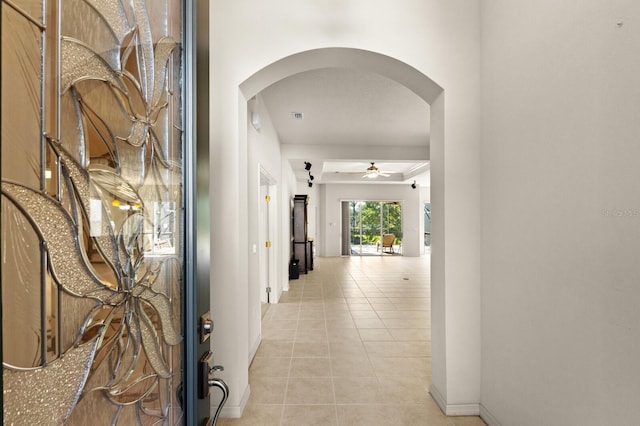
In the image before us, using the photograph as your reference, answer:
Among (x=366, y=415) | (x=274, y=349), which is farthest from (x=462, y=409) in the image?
(x=274, y=349)

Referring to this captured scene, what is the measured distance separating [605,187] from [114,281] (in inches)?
68.5

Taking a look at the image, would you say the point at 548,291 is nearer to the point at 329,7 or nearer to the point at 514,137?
the point at 514,137

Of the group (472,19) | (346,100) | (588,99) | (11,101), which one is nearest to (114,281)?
(11,101)

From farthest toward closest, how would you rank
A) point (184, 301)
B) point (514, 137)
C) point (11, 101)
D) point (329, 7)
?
point (329, 7) → point (514, 137) → point (184, 301) → point (11, 101)

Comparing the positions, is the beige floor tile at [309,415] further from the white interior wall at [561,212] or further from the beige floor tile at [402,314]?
the beige floor tile at [402,314]

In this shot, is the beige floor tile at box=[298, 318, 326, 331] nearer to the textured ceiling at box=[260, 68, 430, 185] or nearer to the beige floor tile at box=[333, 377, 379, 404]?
the beige floor tile at box=[333, 377, 379, 404]

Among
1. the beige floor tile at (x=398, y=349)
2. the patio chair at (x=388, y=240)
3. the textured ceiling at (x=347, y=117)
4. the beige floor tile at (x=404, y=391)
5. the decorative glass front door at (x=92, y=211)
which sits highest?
the textured ceiling at (x=347, y=117)

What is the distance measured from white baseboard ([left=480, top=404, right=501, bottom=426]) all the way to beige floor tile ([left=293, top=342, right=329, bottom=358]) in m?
1.48

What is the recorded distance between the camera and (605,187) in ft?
4.22

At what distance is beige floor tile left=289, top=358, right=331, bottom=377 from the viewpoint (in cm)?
280

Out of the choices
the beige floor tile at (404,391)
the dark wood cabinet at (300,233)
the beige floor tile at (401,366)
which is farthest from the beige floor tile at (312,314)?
the dark wood cabinet at (300,233)

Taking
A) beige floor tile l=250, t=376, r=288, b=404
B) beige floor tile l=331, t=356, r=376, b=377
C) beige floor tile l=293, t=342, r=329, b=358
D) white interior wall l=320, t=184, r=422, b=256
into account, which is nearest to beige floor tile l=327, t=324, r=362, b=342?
beige floor tile l=293, t=342, r=329, b=358

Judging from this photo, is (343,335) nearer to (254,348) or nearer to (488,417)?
(254,348)

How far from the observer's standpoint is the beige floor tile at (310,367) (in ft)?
9.18
